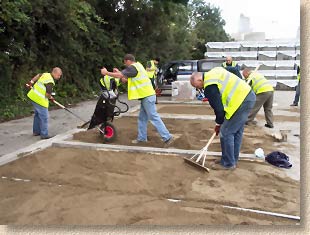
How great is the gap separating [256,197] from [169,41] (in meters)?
15.4

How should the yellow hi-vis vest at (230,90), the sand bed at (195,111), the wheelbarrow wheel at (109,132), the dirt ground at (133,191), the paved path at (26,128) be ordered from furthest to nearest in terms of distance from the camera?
the sand bed at (195,111) < the paved path at (26,128) < the wheelbarrow wheel at (109,132) < the yellow hi-vis vest at (230,90) < the dirt ground at (133,191)

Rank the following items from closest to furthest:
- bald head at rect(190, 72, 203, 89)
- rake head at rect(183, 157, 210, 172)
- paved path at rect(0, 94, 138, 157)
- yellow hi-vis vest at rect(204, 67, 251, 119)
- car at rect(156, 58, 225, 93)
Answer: bald head at rect(190, 72, 203, 89) → yellow hi-vis vest at rect(204, 67, 251, 119) → rake head at rect(183, 157, 210, 172) → paved path at rect(0, 94, 138, 157) → car at rect(156, 58, 225, 93)

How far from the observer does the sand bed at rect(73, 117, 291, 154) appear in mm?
5668

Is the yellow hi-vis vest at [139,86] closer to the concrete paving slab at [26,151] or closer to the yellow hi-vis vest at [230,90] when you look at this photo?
the concrete paving slab at [26,151]

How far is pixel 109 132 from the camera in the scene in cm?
591

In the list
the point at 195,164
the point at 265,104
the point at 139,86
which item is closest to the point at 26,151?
the point at 139,86

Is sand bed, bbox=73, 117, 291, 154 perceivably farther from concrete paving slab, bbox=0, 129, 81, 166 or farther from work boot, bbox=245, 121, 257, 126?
concrete paving slab, bbox=0, 129, 81, 166

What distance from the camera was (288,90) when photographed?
512 inches

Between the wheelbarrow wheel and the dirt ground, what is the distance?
88 cm

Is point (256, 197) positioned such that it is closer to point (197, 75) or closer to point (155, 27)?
point (197, 75)

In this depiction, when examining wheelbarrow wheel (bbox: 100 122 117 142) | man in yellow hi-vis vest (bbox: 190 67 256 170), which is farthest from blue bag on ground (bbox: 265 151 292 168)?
wheelbarrow wheel (bbox: 100 122 117 142)

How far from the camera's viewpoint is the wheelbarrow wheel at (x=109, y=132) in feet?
19.2

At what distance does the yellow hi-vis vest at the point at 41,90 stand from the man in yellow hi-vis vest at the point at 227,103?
3063mm

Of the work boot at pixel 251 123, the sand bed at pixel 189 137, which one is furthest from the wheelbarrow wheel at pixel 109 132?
the work boot at pixel 251 123
